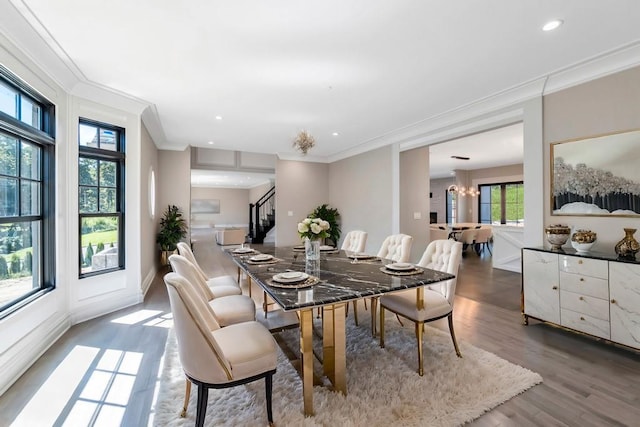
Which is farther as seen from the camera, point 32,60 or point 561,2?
point 32,60

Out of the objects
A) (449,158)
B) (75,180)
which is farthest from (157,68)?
(449,158)

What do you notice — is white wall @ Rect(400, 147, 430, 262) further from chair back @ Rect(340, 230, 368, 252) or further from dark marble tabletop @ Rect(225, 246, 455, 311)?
dark marble tabletop @ Rect(225, 246, 455, 311)

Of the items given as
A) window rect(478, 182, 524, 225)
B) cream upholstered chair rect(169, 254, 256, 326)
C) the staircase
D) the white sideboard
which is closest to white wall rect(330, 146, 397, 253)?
the white sideboard

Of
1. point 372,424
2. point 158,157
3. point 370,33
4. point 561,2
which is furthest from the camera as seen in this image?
point 158,157

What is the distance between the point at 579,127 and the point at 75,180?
5396mm

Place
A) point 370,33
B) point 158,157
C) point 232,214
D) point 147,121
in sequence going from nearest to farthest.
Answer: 1. point 370,33
2. point 147,121
3. point 158,157
4. point 232,214

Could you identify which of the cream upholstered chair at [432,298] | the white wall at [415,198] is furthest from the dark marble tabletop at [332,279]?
the white wall at [415,198]

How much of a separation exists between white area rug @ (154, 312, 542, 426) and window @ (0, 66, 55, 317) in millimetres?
1448

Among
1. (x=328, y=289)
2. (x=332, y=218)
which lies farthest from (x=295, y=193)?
(x=328, y=289)

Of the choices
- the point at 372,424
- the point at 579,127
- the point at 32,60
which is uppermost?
the point at 32,60

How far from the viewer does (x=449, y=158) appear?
7.97 m

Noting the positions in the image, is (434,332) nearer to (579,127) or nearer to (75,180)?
(579,127)

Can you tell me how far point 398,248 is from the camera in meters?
3.28

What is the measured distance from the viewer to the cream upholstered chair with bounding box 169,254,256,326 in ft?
7.06
